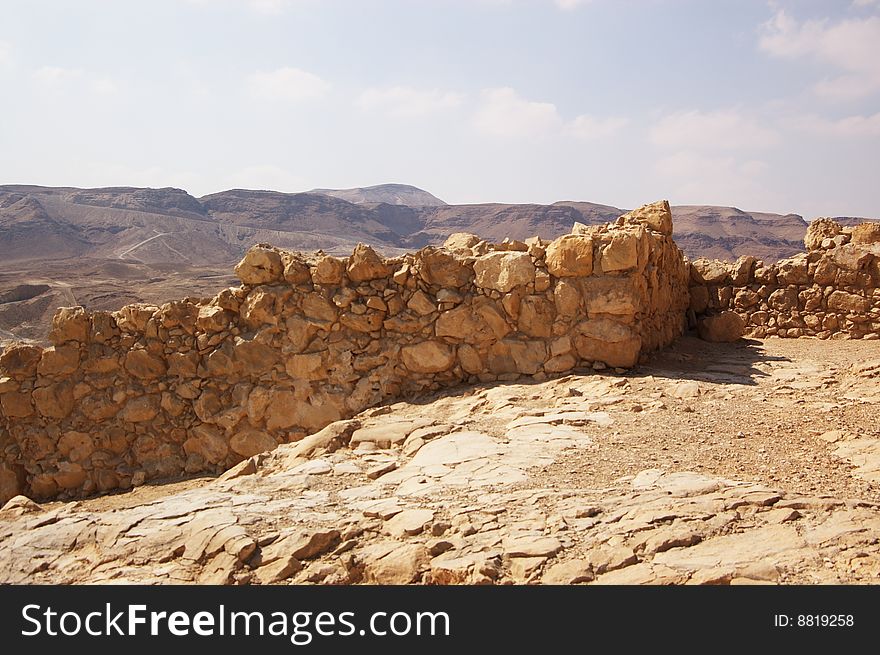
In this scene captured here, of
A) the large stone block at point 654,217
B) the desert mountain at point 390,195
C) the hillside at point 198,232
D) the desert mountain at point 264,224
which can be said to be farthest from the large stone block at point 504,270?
the desert mountain at point 390,195

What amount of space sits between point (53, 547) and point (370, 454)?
2.05 m

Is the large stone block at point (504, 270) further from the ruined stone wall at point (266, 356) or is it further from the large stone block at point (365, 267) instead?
the large stone block at point (365, 267)

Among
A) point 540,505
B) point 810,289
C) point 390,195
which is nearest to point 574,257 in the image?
point 540,505

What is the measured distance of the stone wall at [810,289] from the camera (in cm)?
827

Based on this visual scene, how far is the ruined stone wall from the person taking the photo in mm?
6863

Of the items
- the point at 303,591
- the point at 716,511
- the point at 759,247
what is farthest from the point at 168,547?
the point at 759,247

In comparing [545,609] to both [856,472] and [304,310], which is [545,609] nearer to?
[856,472]

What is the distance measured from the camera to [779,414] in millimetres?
5086

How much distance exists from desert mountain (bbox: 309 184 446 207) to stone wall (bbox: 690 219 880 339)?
136255 millimetres

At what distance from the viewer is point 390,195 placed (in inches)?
6029

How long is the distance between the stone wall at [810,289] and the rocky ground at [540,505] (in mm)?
2754

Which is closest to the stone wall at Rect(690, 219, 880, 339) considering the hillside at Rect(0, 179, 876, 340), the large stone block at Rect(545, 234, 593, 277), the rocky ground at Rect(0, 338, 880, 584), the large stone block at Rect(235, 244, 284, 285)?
the large stone block at Rect(545, 234, 593, 277)

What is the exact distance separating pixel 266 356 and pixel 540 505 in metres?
4.23

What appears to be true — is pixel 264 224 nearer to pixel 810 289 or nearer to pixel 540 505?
pixel 810 289
